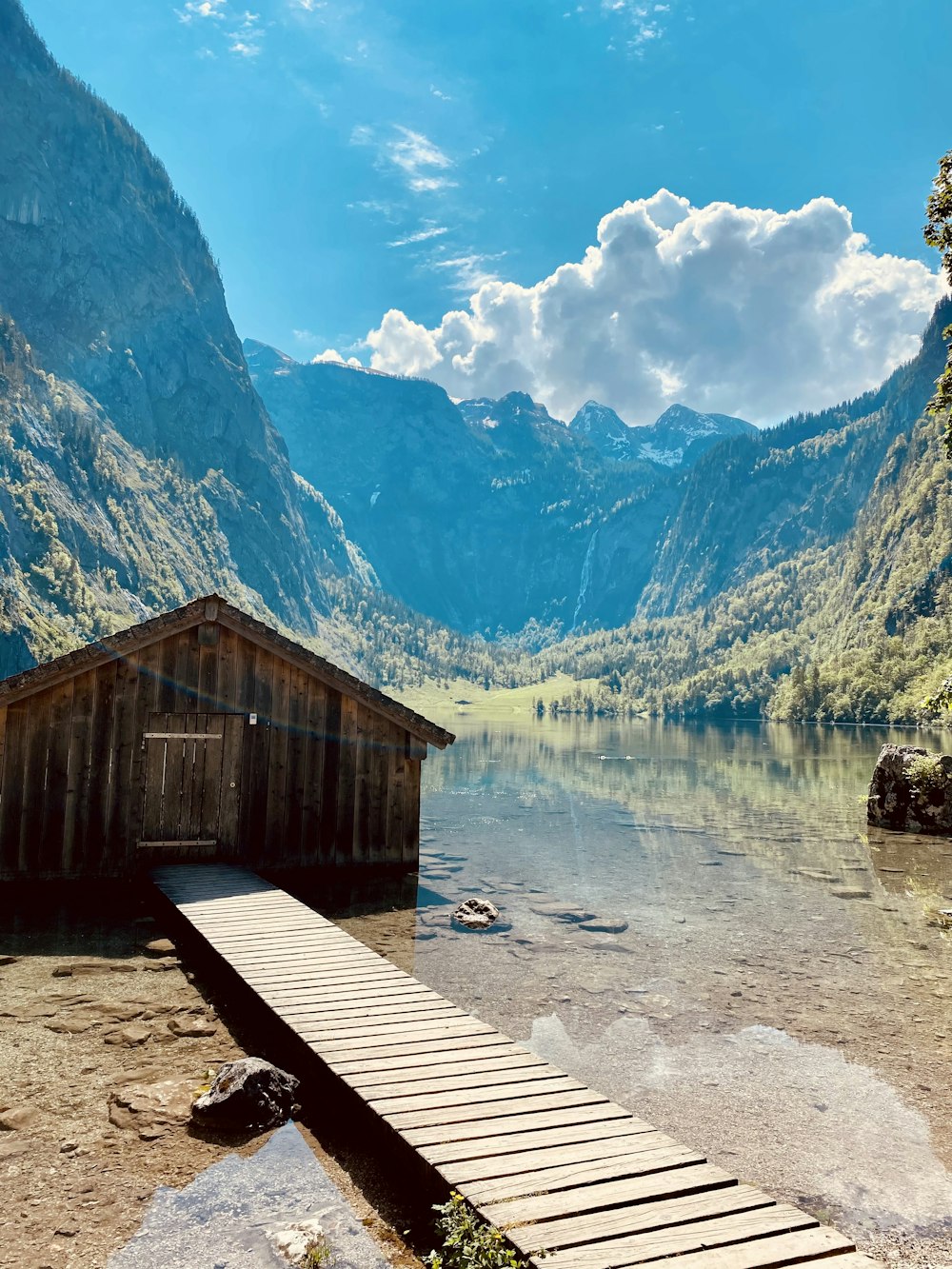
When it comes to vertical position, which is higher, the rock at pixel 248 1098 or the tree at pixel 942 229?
the tree at pixel 942 229

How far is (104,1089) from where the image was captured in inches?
348

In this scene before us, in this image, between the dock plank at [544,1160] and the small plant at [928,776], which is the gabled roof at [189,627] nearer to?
the dock plank at [544,1160]

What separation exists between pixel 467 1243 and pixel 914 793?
29.5m

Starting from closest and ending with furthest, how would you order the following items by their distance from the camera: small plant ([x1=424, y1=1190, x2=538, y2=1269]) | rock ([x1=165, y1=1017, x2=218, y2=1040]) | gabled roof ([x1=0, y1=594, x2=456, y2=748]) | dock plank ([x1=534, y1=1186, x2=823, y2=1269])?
1. dock plank ([x1=534, y1=1186, x2=823, y2=1269])
2. small plant ([x1=424, y1=1190, x2=538, y2=1269])
3. rock ([x1=165, y1=1017, x2=218, y2=1040])
4. gabled roof ([x1=0, y1=594, x2=456, y2=748])

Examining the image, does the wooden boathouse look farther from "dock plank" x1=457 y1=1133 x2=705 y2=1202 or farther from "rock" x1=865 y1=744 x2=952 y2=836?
"rock" x1=865 y1=744 x2=952 y2=836

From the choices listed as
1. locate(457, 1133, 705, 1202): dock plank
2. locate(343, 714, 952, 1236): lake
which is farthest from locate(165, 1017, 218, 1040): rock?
locate(457, 1133, 705, 1202): dock plank

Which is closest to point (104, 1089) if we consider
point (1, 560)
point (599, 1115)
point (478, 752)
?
point (599, 1115)

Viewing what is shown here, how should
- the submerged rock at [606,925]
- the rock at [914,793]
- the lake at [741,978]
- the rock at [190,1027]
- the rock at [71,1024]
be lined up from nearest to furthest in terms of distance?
the lake at [741,978] < the rock at [190,1027] < the rock at [71,1024] < the submerged rock at [606,925] < the rock at [914,793]

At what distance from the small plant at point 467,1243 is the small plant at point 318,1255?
0.69m

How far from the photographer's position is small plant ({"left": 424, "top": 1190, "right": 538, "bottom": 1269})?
17.9 feet

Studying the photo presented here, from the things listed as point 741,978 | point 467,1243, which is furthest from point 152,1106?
point 741,978

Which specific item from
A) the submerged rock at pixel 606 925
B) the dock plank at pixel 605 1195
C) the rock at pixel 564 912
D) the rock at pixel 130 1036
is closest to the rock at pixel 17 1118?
the rock at pixel 130 1036

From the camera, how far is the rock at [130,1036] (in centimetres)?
1009

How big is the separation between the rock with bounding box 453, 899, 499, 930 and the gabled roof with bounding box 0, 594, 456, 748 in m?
3.86
